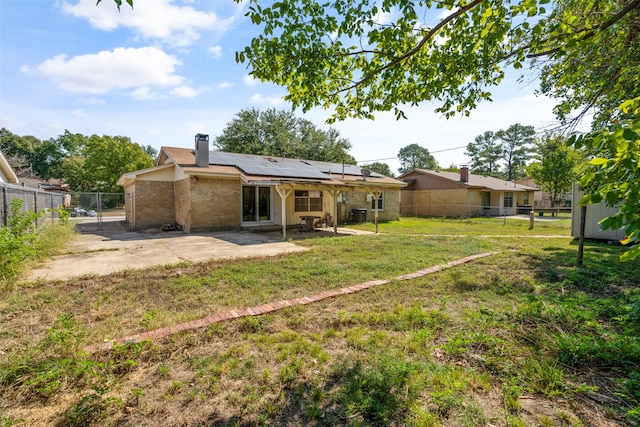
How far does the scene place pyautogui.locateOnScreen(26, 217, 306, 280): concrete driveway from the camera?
6.30m

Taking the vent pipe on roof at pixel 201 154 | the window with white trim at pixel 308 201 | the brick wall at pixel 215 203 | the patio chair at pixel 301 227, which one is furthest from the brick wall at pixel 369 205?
the vent pipe on roof at pixel 201 154

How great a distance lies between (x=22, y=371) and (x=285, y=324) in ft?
7.74

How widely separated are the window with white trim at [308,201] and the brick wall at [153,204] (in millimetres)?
6464

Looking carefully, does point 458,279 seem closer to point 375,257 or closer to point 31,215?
point 375,257

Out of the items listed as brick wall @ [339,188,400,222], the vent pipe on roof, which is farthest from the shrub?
brick wall @ [339,188,400,222]

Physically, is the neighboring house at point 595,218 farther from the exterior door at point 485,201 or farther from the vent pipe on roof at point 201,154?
the exterior door at point 485,201

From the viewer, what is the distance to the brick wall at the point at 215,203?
12.7 meters

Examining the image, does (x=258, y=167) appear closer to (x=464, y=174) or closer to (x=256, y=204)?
(x=256, y=204)

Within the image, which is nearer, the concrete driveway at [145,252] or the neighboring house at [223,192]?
the concrete driveway at [145,252]

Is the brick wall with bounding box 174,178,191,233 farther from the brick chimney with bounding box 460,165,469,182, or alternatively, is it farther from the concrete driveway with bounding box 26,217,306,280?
the brick chimney with bounding box 460,165,469,182

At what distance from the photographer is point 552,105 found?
Answer: 25.3 ft

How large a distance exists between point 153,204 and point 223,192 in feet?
13.7

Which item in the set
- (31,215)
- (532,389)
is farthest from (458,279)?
(31,215)

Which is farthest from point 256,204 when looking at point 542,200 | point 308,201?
point 542,200
